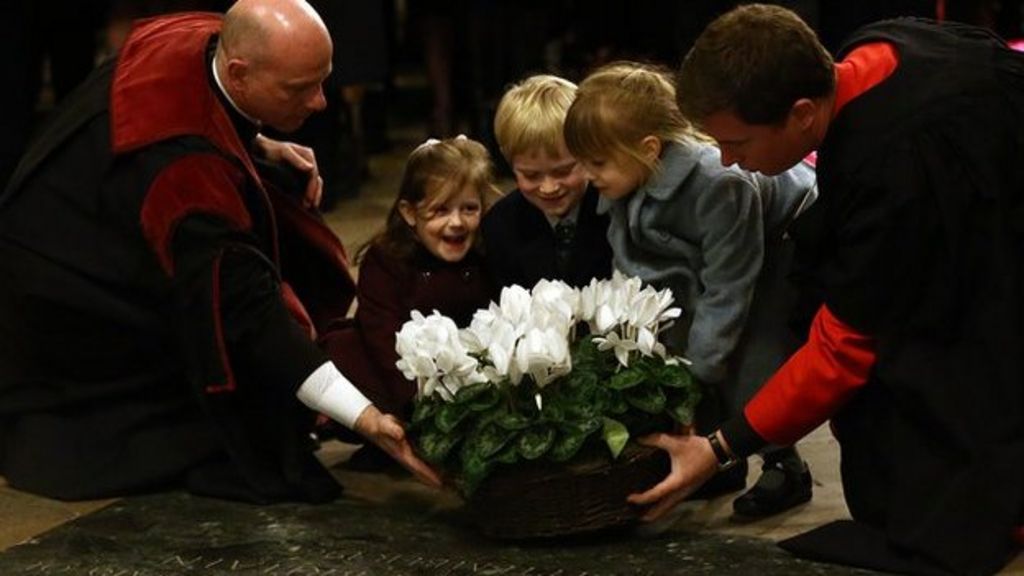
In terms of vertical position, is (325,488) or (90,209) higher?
(90,209)

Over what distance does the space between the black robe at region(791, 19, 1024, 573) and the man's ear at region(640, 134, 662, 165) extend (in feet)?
1.37

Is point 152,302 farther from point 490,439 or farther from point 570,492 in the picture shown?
point 570,492

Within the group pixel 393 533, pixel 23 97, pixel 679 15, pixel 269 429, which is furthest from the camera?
pixel 679 15

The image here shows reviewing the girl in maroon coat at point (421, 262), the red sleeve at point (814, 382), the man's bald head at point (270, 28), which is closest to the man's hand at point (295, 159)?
the girl in maroon coat at point (421, 262)

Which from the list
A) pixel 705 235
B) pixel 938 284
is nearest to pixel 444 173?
pixel 705 235

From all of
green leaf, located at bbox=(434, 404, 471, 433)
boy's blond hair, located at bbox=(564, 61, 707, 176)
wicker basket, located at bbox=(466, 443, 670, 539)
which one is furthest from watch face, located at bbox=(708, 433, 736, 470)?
boy's blond hair, located at bbox=(564, 61, 707, 176)

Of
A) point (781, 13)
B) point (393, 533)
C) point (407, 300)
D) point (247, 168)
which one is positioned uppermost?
point (781, 13)

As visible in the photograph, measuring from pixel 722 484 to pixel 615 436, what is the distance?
634mm

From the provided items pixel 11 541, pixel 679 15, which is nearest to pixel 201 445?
pixel 11 541

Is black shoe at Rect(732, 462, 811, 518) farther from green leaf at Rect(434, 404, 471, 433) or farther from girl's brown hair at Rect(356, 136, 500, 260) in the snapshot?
girl's brown hair at Rect(356, 136, 500, 260)

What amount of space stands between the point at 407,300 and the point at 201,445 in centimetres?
55

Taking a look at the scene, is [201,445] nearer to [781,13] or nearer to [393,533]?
[393,533]

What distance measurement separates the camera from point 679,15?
7.89m

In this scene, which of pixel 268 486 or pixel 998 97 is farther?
pixel 268 486
